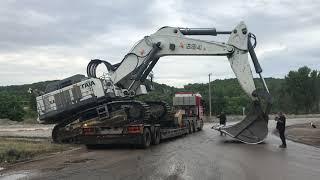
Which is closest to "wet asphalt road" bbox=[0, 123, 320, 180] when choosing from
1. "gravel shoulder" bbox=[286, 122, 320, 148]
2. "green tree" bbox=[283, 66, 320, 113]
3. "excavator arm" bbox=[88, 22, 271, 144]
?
"excavator arm" bbox=[88, 22, 271, 144]

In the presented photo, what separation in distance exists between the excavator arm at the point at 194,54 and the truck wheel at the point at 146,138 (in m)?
2.94

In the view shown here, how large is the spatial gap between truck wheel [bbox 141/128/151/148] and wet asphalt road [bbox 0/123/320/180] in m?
1.85

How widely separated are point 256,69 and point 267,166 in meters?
11.2

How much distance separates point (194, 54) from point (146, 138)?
17.6 feet

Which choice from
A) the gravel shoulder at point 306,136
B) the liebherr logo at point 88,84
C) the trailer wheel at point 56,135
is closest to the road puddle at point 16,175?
the liebherr logo at point 88,84

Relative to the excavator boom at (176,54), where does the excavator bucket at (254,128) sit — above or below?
below

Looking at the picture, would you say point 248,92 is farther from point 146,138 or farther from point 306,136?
point 306,136

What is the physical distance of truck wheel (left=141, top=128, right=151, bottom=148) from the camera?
23.3 metres

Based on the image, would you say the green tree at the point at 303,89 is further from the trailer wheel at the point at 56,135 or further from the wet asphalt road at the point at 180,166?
the wet asphalt road at the point at 180,166

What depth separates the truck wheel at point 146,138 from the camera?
23.3 meters

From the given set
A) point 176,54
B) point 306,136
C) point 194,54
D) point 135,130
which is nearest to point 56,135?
point 135,130

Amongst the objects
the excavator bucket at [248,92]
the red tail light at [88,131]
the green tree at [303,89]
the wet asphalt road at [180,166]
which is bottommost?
the wet asphalt road at [180,166]

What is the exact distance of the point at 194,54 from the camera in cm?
2669

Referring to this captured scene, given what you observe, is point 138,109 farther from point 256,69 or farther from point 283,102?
point 283,102
